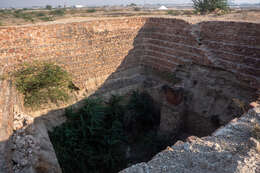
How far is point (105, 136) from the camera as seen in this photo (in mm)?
6645

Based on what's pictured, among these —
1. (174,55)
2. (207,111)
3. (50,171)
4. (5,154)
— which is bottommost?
(50,171)

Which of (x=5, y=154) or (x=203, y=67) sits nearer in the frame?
(x=5, y=154)

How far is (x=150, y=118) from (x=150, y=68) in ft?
6.51

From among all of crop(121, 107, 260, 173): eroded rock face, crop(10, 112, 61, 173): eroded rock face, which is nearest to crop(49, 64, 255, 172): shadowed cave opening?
crop(10, 112, 61, 173): eroded rock face

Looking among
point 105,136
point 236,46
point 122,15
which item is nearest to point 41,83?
point 105,136

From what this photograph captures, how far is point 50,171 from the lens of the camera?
3.91 m

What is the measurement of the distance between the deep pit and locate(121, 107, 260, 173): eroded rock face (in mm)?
2185

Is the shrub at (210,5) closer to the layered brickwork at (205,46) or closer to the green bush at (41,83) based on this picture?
the layered brickwork at (205,46)

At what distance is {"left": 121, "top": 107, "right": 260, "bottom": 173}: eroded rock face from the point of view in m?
2.35

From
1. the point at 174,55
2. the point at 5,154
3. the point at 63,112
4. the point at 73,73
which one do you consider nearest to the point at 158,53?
the point at 174,55

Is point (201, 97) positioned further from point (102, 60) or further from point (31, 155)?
point (31, 155)

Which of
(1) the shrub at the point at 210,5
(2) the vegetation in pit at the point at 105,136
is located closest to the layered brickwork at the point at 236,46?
(2) the vegetation in pit at the point at 105,136

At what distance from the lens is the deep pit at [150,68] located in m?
5.32

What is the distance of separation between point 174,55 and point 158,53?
0.75 m
